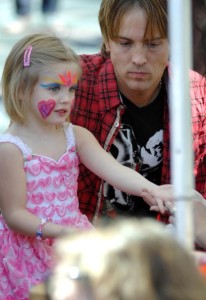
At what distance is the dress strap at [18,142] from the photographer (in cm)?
331

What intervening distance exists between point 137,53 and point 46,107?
569 millimetres

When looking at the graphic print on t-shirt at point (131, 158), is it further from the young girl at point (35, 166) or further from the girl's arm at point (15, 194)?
the girl's arm at point (15, 194)

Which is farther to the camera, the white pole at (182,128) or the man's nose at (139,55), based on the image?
the man's nose at (139,55)

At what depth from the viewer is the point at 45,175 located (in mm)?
3348

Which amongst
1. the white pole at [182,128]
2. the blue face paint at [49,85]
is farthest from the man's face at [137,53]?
the white pole at [182,128]

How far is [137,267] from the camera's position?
1934 mm

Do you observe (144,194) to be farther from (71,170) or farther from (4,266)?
(4,266)

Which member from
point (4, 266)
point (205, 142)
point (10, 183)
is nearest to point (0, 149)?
point (10, 183)

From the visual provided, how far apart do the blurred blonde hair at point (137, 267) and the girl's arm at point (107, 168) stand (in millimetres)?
1420

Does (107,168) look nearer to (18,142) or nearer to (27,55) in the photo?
(18,142)

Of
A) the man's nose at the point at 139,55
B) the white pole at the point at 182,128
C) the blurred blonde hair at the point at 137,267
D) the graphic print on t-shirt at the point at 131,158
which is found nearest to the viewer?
the blurred blonde hair at the point at 137,267

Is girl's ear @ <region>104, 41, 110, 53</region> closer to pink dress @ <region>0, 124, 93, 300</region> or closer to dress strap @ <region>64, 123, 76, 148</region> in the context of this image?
dress strap @ <region>64, 123, 76, 148</region>

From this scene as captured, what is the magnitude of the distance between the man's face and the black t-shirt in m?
0.15

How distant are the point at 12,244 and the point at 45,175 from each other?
26 centimetres
